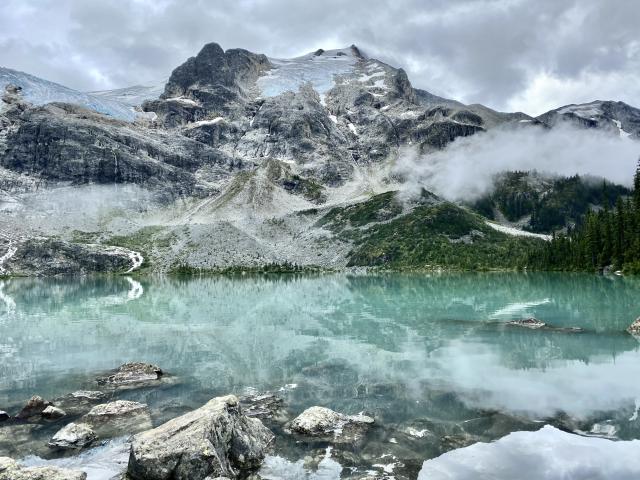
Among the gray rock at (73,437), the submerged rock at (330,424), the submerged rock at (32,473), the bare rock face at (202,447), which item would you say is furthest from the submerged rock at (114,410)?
the submerged rock at (330,424)

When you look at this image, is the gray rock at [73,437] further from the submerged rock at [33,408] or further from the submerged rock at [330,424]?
the submerged rock at [330,424]

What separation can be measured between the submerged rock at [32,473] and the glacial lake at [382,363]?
13.6 ft

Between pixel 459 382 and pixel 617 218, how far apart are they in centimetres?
12675

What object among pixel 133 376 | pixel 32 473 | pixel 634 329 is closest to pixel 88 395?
pixel 133 376

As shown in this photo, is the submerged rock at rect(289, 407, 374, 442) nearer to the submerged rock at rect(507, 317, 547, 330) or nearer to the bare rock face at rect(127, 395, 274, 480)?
the bare rock face at rect(127, 395, 274, 480)

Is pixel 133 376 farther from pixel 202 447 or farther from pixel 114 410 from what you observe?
pixel 202 447

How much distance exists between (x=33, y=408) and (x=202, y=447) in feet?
43.7

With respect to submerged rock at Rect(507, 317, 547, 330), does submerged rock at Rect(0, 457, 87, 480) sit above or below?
above

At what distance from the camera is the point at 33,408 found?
2494 centimetres

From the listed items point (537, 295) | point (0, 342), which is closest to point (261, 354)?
point (0, 342)

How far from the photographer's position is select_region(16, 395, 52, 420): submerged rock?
2459 cm

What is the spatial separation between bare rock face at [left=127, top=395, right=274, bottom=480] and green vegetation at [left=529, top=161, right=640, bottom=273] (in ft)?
407

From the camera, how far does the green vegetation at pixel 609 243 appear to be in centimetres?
12312

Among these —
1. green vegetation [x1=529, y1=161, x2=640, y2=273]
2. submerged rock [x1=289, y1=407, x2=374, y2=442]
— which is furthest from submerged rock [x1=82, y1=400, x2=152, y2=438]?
green vegetation [x1=529, y1=161, x2=640, y2=273]
